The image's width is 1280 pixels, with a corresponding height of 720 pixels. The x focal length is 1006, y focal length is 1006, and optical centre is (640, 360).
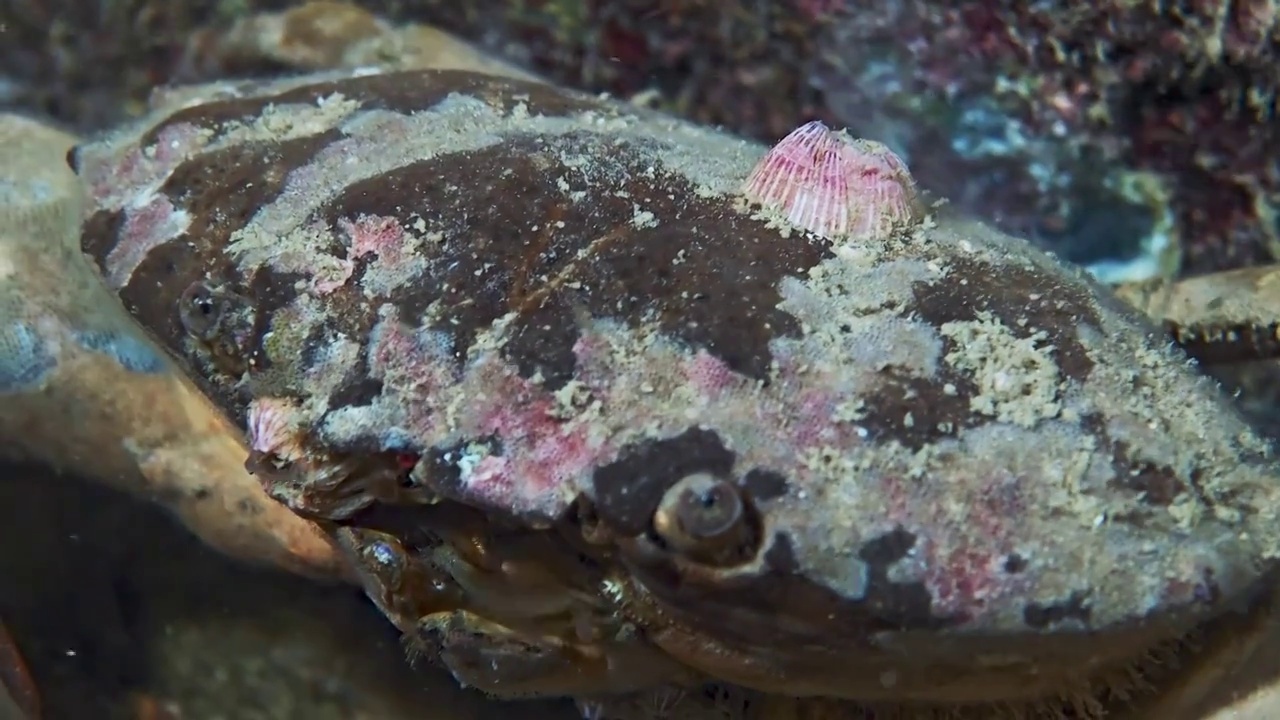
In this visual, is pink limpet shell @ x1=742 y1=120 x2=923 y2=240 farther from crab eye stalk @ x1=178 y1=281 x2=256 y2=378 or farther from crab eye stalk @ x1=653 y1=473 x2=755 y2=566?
crab eye stalk @ x1=178 y1=281 x2=256 y2=378

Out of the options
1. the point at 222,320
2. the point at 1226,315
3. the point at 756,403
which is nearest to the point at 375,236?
the point at 222,320

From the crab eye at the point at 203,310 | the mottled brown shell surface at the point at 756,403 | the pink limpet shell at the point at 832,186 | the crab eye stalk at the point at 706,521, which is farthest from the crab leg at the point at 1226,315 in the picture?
the crab eye at the point at 203,310

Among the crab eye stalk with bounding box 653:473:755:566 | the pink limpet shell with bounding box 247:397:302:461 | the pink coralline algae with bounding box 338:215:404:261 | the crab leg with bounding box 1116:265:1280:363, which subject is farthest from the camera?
the crab leg with bounding box 1116:265:1280:363

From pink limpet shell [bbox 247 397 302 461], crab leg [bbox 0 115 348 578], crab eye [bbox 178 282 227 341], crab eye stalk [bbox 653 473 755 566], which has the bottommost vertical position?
crab leg [bbox 0 115 348 578]

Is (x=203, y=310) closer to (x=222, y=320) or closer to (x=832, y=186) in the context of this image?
(x=222, y=320)

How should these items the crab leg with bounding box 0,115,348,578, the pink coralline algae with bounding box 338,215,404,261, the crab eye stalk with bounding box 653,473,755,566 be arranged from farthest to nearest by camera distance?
the crab leg with bounding box 0,115,348,578 < the pink coralline algae with bounding box 338,215,404,261 < the crab eye stalk with bounding box 653,473,755,566

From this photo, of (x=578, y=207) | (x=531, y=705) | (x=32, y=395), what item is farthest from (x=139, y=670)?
(x=578, y=207)

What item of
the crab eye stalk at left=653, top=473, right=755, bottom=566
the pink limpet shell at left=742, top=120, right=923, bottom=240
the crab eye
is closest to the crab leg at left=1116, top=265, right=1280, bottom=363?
the pink limpet shell at left=742, top=120, right=923, bottom=240
